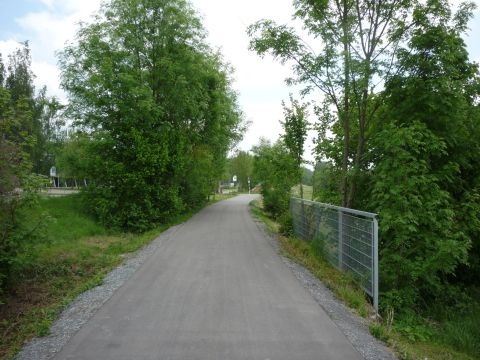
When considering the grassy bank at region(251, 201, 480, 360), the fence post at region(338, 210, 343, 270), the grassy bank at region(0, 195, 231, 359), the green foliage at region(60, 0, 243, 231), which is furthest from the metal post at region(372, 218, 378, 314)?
the green foliage at region(60, 0, 243, 231)

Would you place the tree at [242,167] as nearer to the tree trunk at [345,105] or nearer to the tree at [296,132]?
the tree at [296,132]

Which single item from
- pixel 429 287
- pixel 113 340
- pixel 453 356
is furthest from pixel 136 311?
pixel 429 287

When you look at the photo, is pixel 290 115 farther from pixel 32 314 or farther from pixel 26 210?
pixel 32 314

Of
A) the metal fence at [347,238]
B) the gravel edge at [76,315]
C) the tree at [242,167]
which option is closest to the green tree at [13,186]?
the gravel edge at [76,315]

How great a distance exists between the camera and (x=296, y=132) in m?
14.9

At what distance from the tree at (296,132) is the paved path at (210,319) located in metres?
6.77

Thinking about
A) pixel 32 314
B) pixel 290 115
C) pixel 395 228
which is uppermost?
pixel 290 115

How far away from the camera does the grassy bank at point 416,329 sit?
16.9 feet

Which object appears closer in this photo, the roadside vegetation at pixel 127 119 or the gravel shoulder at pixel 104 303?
the gravel shoulder at pixel 104 303

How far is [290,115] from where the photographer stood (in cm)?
1528

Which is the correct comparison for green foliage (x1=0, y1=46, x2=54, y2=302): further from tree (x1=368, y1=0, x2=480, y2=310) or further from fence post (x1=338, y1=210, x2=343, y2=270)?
tree (x1=368, y1=0, x2=480, y2=310)

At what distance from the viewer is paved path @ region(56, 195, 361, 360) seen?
444 centimetres


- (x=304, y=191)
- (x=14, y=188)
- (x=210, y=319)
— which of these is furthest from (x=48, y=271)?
(x=304, y=191)

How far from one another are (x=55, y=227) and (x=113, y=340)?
33.7ft
